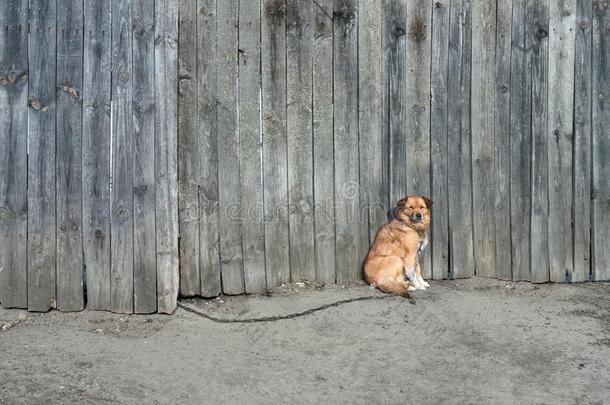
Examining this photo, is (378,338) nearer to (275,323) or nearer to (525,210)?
(275,323)

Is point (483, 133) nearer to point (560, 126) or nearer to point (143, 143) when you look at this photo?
point (560, 126)

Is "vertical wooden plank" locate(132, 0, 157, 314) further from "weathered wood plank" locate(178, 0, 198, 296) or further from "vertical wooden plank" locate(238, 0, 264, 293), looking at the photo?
"vertical wooden plank" locate(238, 0, 264, 293)

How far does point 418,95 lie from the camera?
5.81m

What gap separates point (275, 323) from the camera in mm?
5164

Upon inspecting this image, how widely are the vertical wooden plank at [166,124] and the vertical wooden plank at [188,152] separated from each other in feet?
0.32

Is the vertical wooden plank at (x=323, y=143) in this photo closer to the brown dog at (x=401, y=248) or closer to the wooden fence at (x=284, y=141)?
the wooden fence at (x=284, y=141)

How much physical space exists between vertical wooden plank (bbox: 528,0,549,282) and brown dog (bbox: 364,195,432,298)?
3.07ft

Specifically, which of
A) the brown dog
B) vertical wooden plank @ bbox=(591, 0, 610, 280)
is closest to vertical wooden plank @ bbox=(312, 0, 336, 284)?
the brown dog

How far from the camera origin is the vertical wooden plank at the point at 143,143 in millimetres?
5359

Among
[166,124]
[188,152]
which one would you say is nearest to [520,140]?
[188,152]

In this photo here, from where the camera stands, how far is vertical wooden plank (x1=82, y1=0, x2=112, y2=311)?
5.34 m

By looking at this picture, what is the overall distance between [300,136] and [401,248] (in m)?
1.14

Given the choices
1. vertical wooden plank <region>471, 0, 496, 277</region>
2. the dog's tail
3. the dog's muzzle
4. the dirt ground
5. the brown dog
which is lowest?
the dirt ground

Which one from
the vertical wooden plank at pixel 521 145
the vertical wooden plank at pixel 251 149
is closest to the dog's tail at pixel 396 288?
the vertical wooden plank at pixel 251 149
